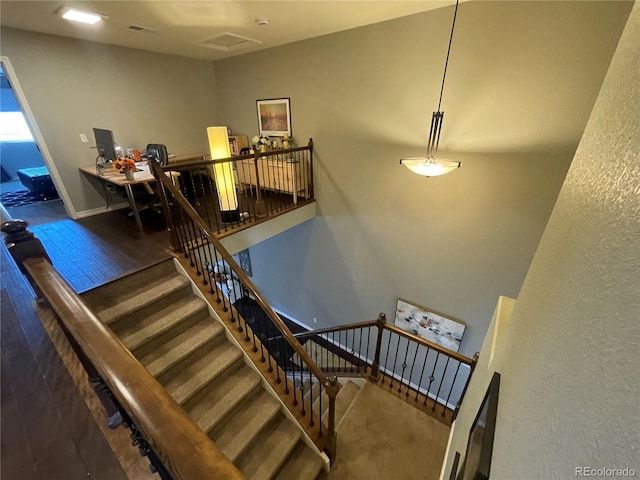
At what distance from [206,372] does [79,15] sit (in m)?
4.04

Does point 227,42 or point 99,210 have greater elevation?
point 227,42

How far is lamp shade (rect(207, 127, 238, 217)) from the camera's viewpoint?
327 centimetres

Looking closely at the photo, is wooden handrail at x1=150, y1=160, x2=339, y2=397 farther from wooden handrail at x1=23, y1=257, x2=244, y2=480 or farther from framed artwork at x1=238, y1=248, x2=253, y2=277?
framed artwork at x1=238, y1=248, x2=253, y2=277

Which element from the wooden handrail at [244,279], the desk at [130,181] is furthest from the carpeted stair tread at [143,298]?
the desk at [130,181]

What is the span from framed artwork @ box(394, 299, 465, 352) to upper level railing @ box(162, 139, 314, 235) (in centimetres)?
239

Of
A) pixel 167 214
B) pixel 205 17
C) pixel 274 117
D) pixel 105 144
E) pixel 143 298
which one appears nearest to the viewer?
pixel 143 298

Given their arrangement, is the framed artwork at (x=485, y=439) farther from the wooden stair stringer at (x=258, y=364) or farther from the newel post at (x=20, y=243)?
the newel post at (x=20, y=243)

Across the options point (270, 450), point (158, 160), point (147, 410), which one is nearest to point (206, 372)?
point (270, 450)

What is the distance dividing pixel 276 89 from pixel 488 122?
3.25 metres

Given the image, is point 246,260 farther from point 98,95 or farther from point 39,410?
point 39,410

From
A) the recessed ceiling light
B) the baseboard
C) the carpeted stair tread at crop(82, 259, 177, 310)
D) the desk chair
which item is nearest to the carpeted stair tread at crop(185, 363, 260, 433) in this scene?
the carpeted stair tread at crop(82, 259, 177, 310)

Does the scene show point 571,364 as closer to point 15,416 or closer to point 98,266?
point 15,416

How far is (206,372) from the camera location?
250 cm

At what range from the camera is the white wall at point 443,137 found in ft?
7.75
